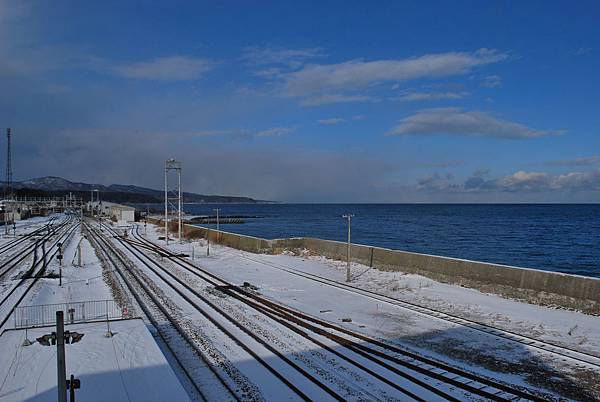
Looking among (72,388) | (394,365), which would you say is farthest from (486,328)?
(72,388)

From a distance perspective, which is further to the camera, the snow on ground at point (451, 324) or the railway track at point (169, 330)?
the snow on ground at point (451, 324)

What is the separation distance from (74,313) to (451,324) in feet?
51.4

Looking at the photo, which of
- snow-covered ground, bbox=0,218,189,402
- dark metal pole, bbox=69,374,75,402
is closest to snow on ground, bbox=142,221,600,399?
snow-covered ground, bbox=0,218,189,402

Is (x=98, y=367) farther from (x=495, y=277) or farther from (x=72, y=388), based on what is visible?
(x=495, y=277)

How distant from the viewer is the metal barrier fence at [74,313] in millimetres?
20297

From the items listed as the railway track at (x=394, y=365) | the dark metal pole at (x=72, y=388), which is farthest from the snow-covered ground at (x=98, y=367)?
the railway track at (x=394, y=365)

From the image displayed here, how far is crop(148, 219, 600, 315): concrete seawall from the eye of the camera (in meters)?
21.2

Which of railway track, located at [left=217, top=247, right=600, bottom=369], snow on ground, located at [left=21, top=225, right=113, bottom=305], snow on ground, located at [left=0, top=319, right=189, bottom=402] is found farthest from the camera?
snow on ground, located at [left=21, top=225, right=113, bottom=305]

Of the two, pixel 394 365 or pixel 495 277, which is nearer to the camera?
pixel 394 365

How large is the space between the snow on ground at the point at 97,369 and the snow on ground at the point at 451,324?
8.16 metres

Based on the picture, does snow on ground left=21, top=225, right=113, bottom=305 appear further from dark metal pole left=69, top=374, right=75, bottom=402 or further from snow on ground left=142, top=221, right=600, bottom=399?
dark metal pole left=69, top=374, right=75, bottom=402

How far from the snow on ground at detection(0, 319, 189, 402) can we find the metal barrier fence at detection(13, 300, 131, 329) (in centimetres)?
349

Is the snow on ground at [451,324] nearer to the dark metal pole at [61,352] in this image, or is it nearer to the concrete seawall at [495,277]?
the concrete seawall at [495,277]

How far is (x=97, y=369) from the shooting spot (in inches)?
535
